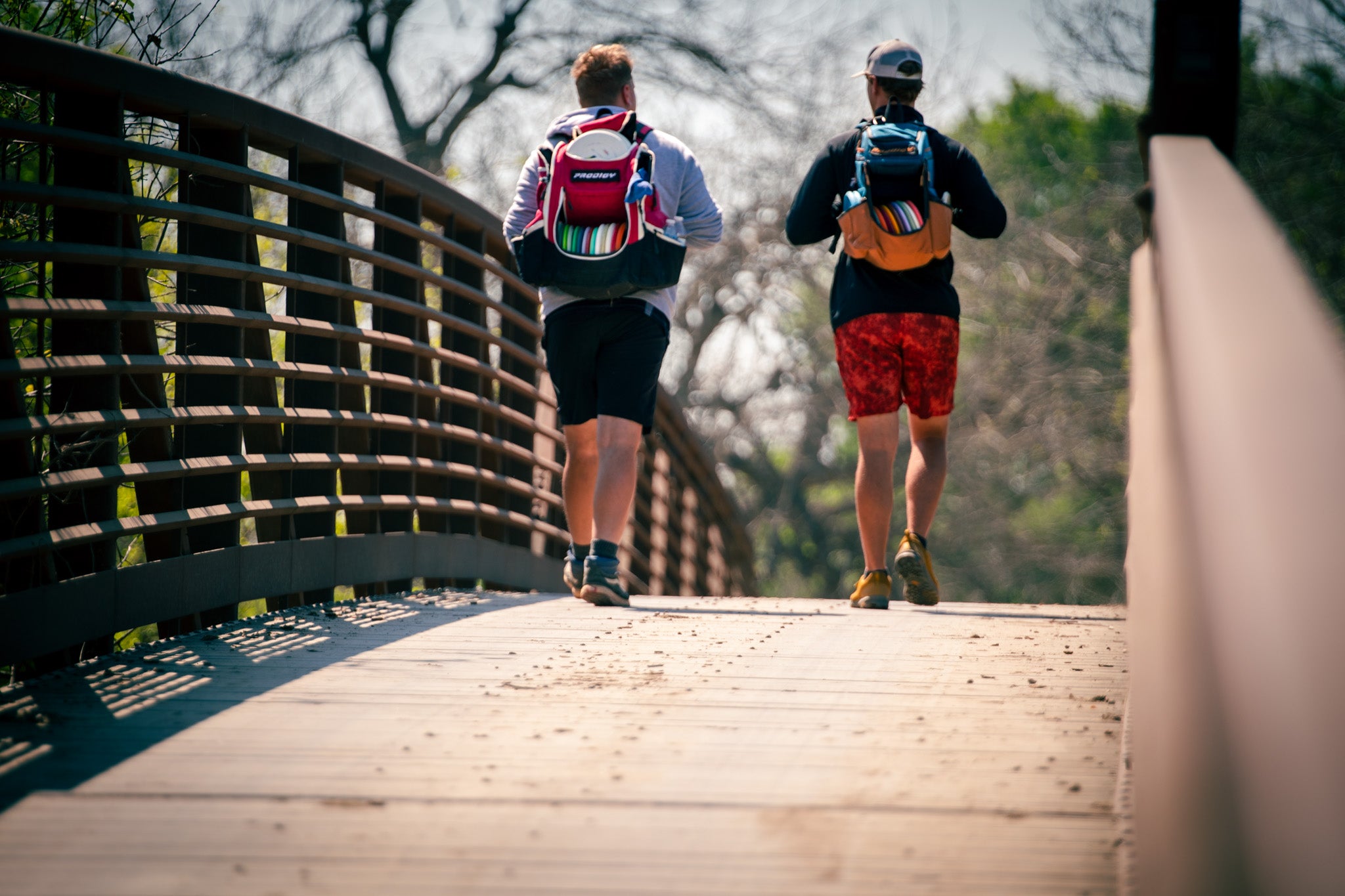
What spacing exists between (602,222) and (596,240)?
0.25 ft

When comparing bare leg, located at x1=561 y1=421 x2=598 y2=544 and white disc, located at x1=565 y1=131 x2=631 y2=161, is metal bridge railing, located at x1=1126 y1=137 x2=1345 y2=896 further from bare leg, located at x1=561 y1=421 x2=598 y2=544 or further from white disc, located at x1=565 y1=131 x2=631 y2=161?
bare leg, located at x1=561 y1=421 x2=598 y2=544

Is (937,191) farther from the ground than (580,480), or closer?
farther from the ground

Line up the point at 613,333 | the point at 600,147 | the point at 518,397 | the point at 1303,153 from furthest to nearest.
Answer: the point at 1303,153 < the point at 518,397 < the point at 613,333 < the point at 600,147

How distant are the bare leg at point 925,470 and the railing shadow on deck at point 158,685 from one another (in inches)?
71.1

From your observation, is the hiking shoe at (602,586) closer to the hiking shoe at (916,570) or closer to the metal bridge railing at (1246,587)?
the hiking shoe at (916,570)

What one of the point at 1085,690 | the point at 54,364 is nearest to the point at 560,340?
the point at 54,364

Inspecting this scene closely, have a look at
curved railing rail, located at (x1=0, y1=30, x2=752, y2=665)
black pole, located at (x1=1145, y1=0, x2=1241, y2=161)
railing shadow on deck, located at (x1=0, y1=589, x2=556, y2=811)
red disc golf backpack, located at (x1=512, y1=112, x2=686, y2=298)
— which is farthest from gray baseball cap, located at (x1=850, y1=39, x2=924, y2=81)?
railing shadow on deck, located at (x1=0, y1=589, x2=556, y2=811)

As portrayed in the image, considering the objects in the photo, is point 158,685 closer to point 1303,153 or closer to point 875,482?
point 875,482

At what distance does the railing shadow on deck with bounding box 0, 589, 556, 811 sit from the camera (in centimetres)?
252

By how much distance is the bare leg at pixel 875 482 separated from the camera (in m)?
5.27

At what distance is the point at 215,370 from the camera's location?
4.12m

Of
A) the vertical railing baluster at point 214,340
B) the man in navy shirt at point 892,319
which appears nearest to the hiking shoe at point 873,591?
the man in navy shirt at point 892,319

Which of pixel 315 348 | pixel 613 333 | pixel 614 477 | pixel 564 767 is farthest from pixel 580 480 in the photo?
pixel 564 767

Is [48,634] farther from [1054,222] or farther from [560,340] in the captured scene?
[1054,222]
